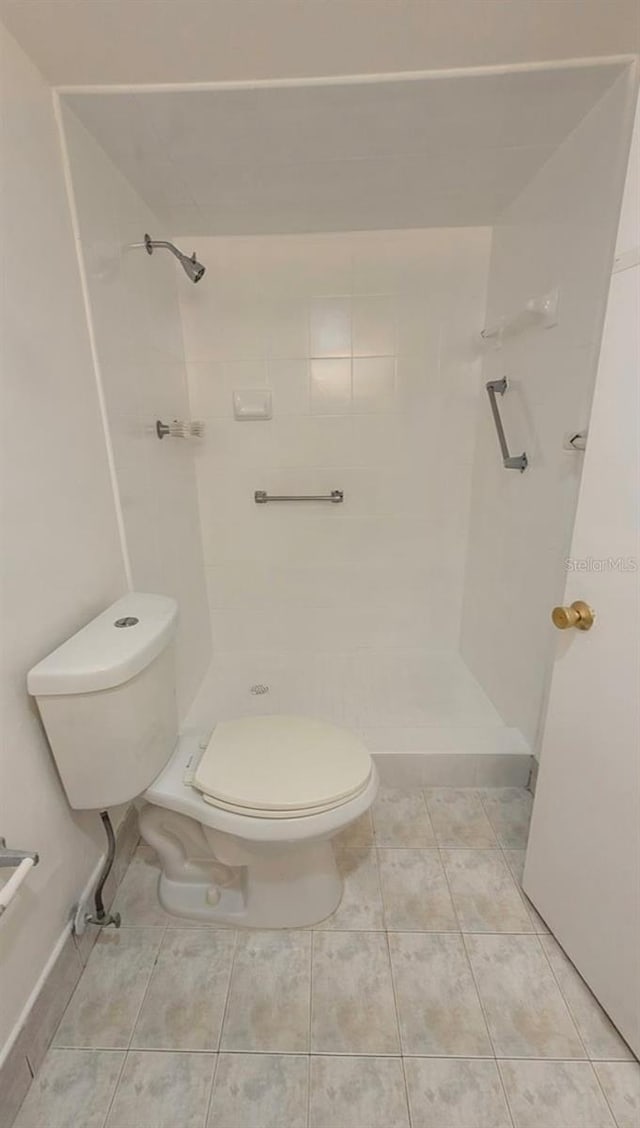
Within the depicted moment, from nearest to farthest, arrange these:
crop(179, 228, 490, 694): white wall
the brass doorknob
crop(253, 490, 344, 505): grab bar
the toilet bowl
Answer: the brass doorknob, the toilet bowl, crop(179, 228, 490, 694): white wall, crop(253, 490, 344, 505): grab bar

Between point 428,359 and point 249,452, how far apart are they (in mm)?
844

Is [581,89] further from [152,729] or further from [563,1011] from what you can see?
[563,1011]

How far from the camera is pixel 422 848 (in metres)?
1.35

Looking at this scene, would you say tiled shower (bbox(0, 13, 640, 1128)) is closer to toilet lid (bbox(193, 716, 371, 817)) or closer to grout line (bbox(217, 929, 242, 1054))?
grout line (bbox(217, 929, 242, 1054))

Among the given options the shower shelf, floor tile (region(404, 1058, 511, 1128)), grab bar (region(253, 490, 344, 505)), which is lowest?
floor tile (region(404, 1058, 511, 1128))

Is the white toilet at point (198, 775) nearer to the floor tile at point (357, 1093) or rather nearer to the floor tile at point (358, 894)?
the floor tile at point (358, 894)

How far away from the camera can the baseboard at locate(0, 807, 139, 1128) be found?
2.71 feet

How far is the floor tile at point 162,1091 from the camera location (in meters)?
0.83

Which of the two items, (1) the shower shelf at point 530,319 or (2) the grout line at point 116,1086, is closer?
(2) the grout line at point 116,1086

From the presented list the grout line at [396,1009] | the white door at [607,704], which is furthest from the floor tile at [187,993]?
the white door at [607,704]

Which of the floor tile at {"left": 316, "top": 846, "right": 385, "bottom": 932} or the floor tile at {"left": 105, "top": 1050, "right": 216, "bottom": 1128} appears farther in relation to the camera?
the floor tile at {"left": 316, "top": 846, "right": 385, "bottom": 932}

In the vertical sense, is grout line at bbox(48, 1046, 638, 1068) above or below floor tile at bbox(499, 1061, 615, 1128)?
above

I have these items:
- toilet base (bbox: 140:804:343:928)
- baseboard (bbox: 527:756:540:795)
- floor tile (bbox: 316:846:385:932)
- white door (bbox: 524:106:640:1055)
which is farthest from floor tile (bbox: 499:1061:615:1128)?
baseboard (bbox: 527:756:540:795)

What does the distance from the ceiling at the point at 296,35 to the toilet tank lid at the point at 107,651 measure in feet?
3.77
